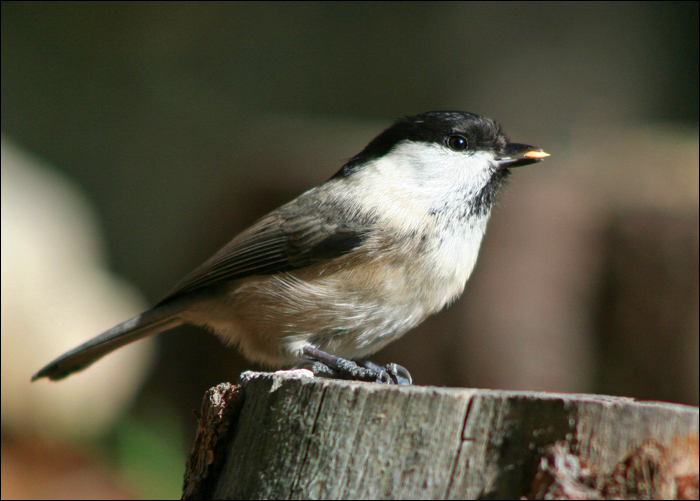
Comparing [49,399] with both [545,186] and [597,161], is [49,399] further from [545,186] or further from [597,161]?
[597,161]

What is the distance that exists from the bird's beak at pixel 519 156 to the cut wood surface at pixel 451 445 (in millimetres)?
1430

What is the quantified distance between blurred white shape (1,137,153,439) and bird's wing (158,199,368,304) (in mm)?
2038

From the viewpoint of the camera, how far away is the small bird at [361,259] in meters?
2.34

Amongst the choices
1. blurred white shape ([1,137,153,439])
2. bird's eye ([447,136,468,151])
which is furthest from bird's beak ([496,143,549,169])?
blurred white shape ([1,137,153,439])

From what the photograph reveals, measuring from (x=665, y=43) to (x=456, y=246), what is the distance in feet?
16.1

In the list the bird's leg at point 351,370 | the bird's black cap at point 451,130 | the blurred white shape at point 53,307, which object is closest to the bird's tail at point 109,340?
the bird's leg at point 351,370

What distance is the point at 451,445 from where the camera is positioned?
1.25 metres

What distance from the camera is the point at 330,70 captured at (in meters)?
6.20

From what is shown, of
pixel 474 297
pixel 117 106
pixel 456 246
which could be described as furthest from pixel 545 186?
pixel 117 106

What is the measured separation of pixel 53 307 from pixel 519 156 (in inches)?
137

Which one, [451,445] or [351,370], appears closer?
[451,445]

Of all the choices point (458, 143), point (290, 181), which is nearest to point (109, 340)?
point (458, 143)

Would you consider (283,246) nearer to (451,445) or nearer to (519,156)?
(519,156)

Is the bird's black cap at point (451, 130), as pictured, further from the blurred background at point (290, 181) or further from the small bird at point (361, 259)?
the blurred background at point (290, 181)
